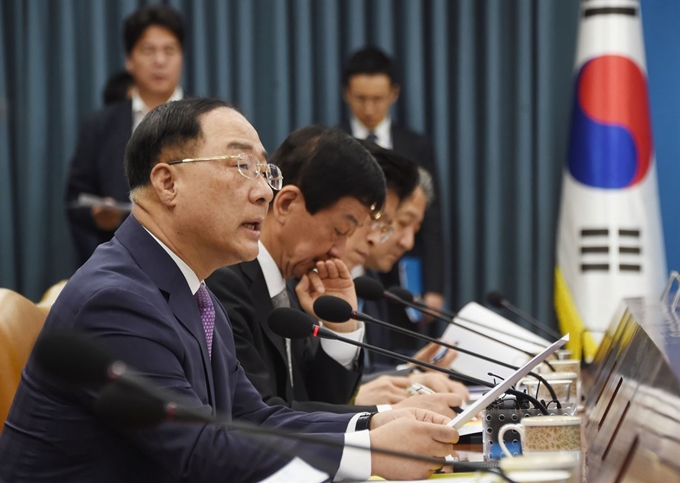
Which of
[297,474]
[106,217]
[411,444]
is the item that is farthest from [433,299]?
[297,474]

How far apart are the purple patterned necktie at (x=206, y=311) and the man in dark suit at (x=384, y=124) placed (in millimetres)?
2975

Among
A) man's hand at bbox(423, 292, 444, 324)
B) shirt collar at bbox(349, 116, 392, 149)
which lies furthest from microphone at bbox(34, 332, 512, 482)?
shirt collar at bbox(349, 116, 392, 149)

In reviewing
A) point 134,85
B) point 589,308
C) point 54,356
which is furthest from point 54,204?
point 54,356

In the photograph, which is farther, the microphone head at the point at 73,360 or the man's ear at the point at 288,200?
the man's ear at the point at 288,200

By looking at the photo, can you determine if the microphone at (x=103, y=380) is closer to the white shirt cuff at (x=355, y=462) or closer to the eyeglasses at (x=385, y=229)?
the white shirt cuff at (x=355, y=462)

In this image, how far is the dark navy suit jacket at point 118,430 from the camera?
5.06 feet

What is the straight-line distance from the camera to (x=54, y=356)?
1100 millimetres

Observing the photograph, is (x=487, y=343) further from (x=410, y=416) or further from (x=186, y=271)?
(x=186, y=271)

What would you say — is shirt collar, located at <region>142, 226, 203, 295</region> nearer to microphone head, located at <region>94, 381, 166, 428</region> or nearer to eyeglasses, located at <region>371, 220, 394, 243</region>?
microphone head, located at <region>94, 381, 166, 428</region>

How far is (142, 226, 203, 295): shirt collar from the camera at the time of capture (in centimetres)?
177

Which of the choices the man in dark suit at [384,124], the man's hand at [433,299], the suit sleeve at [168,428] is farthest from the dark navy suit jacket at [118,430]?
the man in dark suit at [384,124]

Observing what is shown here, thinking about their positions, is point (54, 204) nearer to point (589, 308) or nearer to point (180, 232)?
point (589, 308)

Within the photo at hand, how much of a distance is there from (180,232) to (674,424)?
0.85m

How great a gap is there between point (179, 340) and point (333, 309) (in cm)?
68
